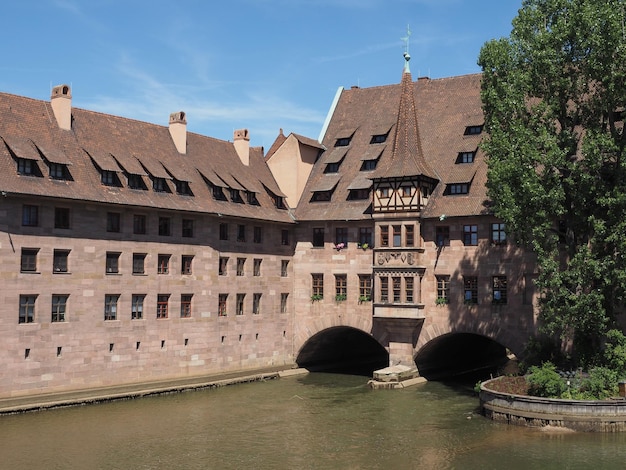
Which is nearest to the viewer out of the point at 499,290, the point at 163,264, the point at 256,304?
the point at 499,290

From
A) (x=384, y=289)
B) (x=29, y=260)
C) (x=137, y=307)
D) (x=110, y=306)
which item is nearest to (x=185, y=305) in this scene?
(x=137, y=307)

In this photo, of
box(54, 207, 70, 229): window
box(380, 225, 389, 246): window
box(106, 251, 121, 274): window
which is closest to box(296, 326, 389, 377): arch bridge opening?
box(380, 225, 389, 246): window

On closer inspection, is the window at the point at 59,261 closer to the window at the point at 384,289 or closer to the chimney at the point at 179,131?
the chimney at the point at 179,131

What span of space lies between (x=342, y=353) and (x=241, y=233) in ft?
46.7

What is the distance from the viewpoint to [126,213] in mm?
45906

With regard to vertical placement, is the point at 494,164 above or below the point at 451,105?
below

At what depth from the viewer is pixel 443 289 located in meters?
50.0

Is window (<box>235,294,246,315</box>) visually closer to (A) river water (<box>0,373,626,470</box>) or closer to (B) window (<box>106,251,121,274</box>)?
(A) river water (<box>0,373,626,470</box>)

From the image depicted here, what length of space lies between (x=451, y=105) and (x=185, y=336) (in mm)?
24959

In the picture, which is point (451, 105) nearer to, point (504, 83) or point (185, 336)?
point (504, 83)

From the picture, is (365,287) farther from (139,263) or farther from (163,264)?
(139,263)

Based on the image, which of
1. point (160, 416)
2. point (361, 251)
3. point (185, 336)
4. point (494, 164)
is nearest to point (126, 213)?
point (185, 336)

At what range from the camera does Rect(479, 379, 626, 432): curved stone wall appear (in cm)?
3597

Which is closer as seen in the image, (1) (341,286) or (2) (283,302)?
(1) (341,286)
